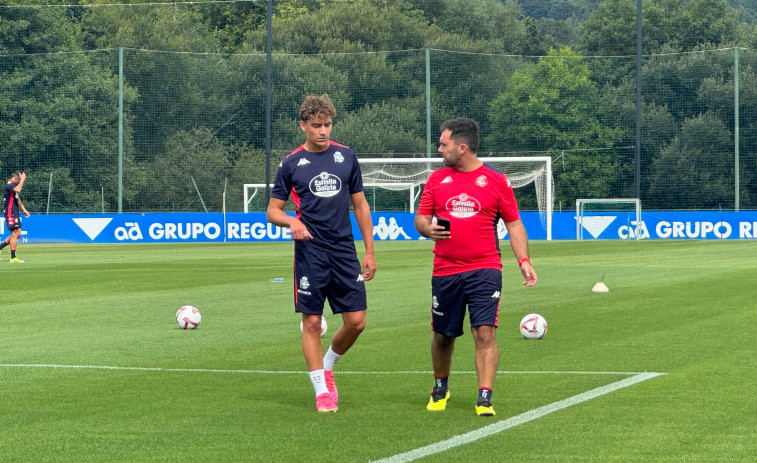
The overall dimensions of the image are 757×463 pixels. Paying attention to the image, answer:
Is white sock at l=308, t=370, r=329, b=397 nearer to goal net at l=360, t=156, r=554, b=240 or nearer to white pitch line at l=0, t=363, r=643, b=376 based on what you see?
white pitch line at l=0, t=363, r=643, b=376

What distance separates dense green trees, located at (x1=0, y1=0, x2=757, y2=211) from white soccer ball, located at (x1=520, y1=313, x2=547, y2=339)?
38.6 meters

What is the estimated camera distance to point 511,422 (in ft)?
23.3

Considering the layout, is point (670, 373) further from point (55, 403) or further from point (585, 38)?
point (585, 38)

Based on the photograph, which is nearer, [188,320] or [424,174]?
[188,320]

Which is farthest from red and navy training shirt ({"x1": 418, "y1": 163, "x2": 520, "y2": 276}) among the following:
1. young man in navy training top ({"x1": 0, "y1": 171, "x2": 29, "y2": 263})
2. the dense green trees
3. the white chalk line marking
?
the dense green trees

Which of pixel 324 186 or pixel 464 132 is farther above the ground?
pixel 464 132

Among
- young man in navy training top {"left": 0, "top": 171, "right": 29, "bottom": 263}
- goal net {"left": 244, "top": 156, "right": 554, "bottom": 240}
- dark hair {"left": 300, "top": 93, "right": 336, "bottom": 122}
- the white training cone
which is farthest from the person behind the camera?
goal net {"left": 244, "top": 156, "right": 554, "bottom": 240}

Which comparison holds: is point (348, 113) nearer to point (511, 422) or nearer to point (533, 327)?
point (533, 327)

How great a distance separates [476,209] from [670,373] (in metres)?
2.62

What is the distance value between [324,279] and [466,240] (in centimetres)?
96

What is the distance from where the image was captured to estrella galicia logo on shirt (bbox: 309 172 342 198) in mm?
7824

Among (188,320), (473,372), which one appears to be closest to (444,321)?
(473,372)

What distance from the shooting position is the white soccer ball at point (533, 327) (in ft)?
38.5

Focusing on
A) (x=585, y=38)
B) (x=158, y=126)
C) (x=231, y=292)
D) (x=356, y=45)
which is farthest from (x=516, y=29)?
(x=231, y=292)
